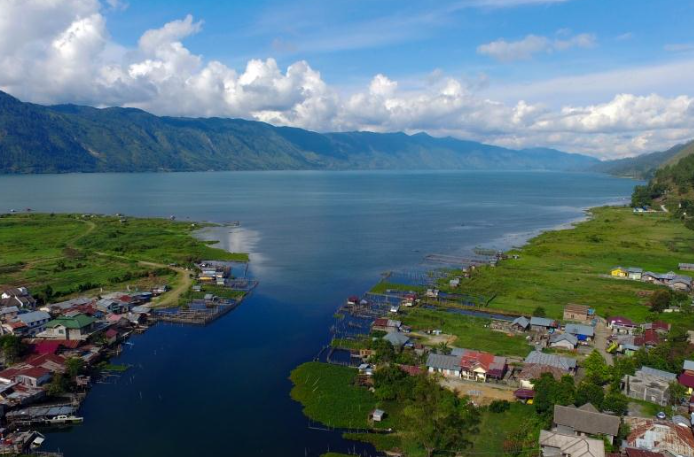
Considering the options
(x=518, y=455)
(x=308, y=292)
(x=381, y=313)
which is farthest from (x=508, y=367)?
(x=308, y=292)

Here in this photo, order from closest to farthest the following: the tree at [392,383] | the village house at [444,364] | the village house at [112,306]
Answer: the tree at [392,383] < the village house at [444,364] < the village house at [112,306]

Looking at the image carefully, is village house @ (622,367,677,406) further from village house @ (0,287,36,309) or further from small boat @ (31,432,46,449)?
village house @ (0,287,36,309)

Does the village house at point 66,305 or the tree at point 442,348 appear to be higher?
the village house at point 66,305

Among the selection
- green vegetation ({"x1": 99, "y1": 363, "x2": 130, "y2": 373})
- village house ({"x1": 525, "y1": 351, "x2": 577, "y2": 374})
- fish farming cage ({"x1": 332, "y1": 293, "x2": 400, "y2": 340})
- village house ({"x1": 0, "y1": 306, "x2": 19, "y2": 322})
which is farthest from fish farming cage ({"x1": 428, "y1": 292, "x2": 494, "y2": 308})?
village house ({"x1": 0, "y1": 306, "x2": 19, "y2": 322})

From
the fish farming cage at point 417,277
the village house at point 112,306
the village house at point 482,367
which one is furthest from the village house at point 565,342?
the village house at point 112,306

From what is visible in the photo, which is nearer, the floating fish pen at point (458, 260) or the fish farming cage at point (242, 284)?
the fish farming cage at point (242, 284)

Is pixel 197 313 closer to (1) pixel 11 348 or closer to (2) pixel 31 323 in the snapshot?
(2) pixel 31 323

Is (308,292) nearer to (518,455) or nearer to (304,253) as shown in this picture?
(304,253)

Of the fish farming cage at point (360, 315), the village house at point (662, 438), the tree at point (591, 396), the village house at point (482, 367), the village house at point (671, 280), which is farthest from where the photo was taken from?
the village house at point (671, 280)

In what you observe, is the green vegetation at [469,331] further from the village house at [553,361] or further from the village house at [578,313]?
the village house at [578,313]
